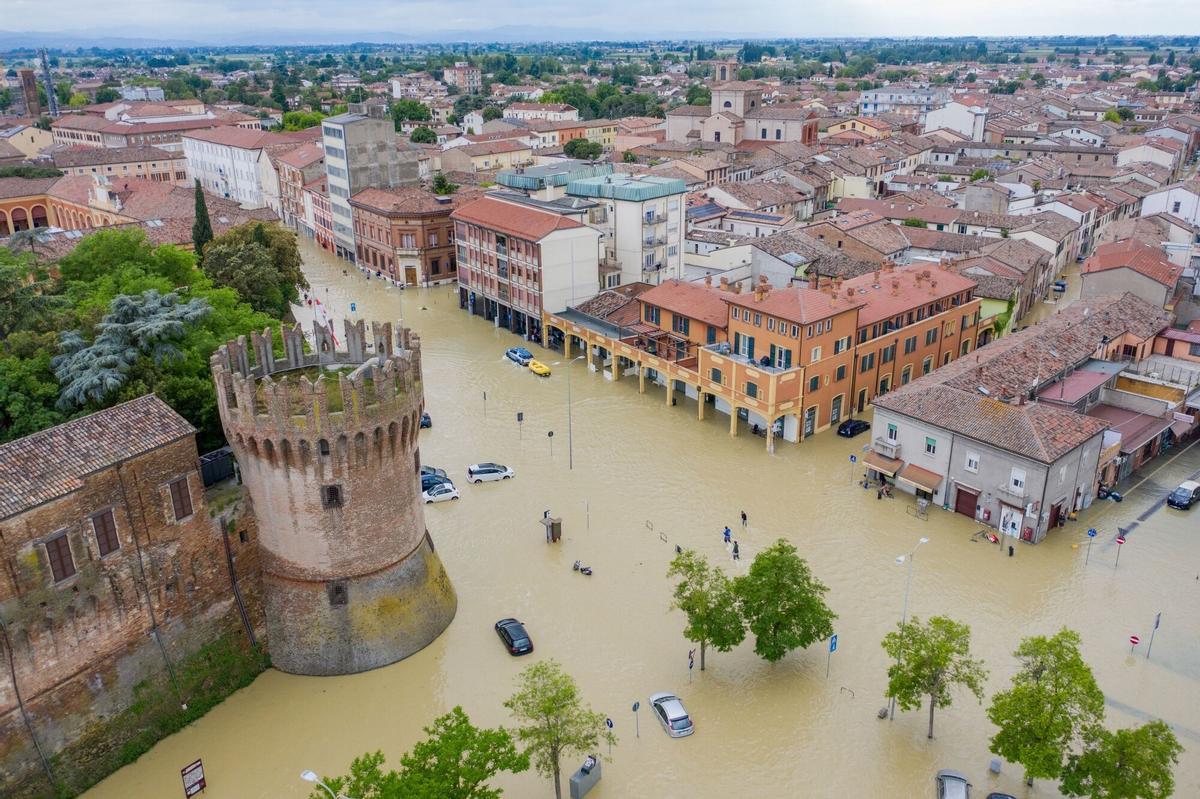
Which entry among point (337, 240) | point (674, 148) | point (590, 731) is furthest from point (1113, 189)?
point (590, 731)

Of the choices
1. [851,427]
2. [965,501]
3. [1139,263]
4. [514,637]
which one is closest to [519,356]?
[851,427]

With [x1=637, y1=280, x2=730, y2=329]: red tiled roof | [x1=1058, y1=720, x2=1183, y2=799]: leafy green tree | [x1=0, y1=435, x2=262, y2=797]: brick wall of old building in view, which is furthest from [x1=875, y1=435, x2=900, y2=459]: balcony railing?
[x1=0, y1=435, x2=262, y2=797]: brick wall of old building

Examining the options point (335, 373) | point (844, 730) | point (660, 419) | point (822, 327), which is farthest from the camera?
point (660, 419)

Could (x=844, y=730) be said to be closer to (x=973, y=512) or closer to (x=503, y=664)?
(x=503, y=664)

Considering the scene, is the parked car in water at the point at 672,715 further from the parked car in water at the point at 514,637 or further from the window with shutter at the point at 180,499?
the window with shutter at the point at 180,499

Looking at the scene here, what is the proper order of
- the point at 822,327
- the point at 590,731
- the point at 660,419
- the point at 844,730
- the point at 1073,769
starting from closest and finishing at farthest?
the point at 1073,769, the point at 590,731, the point at 844,730, the point at 822,327, the point at 660,419

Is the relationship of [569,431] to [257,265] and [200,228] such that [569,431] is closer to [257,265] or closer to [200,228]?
[257,265]

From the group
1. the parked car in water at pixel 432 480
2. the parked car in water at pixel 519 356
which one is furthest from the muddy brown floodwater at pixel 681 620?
the parked car in water at pixel 519 356
